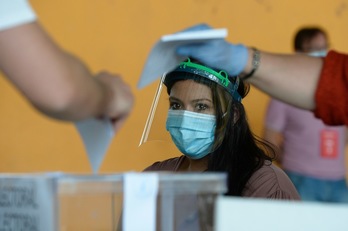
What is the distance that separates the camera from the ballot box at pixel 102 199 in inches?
54.8

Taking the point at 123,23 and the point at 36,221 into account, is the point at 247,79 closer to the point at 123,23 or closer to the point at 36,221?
the point at 36,221

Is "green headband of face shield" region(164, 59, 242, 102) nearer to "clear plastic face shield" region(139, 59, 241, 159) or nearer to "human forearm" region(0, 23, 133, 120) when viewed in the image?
"clear plastic face shield" region(139, 59, 241, 159)

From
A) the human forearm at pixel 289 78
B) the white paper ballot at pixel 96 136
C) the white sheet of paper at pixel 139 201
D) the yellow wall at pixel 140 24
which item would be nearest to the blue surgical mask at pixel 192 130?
the human forearm at pixel 289 78

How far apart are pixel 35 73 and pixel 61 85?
0.05 metres

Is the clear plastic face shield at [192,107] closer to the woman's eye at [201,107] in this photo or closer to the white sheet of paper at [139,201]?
the woman's eye at [201,107]

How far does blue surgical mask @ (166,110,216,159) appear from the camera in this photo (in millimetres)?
2443

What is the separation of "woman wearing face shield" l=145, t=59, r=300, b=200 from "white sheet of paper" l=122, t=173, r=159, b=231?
99 cm

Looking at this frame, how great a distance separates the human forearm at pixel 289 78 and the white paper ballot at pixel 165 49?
0.81 feet

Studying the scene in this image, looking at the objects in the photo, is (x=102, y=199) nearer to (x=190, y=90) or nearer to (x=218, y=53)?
(x=218, y=53)

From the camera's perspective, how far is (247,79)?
1.86 meters

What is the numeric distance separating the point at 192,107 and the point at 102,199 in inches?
41.6

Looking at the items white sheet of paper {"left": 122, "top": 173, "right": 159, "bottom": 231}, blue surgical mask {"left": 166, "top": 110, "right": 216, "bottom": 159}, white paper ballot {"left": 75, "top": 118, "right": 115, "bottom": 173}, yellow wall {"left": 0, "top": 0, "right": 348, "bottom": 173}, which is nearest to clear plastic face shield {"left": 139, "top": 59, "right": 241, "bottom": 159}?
blue surgical mask {"left": 166, "top": 110, "right": 216, "bottom": 159}

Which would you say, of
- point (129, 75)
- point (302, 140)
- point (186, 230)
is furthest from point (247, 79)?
point (129, 75)

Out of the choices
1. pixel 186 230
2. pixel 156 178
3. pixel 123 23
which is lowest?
pixel 186 230
